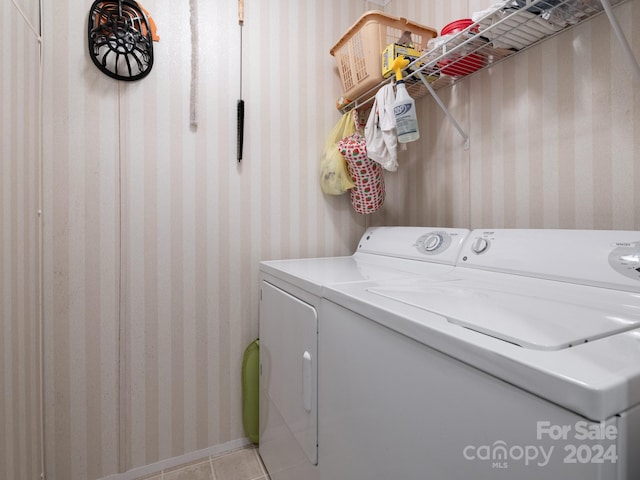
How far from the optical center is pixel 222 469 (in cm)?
158

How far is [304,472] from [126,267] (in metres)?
1.21

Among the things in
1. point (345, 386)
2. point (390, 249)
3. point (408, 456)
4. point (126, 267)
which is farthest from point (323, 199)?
point (408, 456)

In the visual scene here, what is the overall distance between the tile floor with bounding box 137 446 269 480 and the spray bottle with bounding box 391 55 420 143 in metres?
1.76

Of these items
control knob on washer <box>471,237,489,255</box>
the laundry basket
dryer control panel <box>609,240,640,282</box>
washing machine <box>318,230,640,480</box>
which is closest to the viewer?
washing machine <box>318,230,640,480</box>

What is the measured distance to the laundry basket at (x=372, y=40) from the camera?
5.00 feet

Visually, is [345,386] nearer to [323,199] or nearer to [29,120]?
[323,199]

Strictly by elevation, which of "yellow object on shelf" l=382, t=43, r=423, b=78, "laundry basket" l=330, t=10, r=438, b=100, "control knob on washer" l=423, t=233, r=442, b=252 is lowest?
"control knob on washer" l=423, t=233, r=442, b=252

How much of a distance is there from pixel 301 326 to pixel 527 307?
28.4 inches

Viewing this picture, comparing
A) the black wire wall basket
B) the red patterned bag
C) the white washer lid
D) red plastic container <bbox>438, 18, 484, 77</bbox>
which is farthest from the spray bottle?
the black wire wall basket

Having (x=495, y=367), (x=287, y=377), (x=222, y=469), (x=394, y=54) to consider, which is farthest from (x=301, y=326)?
(x=394, y=54)

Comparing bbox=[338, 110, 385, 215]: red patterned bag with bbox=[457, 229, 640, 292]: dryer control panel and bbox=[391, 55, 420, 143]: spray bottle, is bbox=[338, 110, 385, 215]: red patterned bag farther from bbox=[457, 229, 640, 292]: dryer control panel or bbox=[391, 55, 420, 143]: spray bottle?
bbox=[457, 229, 640, 292]: dryer control panel

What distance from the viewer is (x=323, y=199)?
1969 mm

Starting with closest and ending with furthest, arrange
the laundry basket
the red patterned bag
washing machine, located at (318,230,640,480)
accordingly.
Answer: washing machine, located at (318,230,640,480), the laundry basket, the red patterned bag

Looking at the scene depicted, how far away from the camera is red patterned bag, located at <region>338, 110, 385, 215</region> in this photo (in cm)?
167
